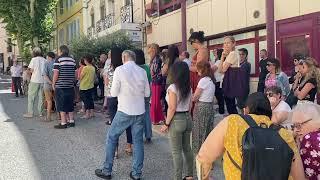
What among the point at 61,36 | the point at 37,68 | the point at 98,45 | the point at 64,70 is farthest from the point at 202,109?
the point at 61,36

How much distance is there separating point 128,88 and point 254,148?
10.0 ft

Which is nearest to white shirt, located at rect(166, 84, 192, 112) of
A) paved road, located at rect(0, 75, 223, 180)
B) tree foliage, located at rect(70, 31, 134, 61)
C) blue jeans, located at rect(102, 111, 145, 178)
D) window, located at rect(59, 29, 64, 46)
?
blue jeans, located at rect(102, 111, 145, 178)

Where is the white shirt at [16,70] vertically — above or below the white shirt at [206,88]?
above

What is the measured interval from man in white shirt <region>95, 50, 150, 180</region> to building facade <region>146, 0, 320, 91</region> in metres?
6.67

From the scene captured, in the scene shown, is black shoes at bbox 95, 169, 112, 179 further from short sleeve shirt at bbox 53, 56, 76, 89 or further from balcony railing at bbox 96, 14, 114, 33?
balcony railing at bbox 96, 14, 114, 33

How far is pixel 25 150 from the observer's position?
25.5ft

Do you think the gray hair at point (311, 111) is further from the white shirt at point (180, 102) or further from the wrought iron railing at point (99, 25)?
the wrought iron railing at point (99, 25)

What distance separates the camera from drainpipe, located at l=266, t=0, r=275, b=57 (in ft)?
40.3

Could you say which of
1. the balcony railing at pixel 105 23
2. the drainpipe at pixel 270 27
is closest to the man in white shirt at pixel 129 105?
the drainpipe at pixel 270 27

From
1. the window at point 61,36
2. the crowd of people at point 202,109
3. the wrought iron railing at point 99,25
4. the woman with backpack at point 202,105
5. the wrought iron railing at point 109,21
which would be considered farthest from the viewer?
the window at point 61,36

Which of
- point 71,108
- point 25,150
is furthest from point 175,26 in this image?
point 25,150

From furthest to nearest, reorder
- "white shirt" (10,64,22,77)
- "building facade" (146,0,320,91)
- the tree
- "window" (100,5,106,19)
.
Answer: the tree → "window" (100,5,106,19) → "white shirt" (10,64,22,77) → "building facade" (146,0,320,91)

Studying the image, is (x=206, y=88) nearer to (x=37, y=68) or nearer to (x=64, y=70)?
(x=64, y=70)

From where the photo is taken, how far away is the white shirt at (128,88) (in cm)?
563
